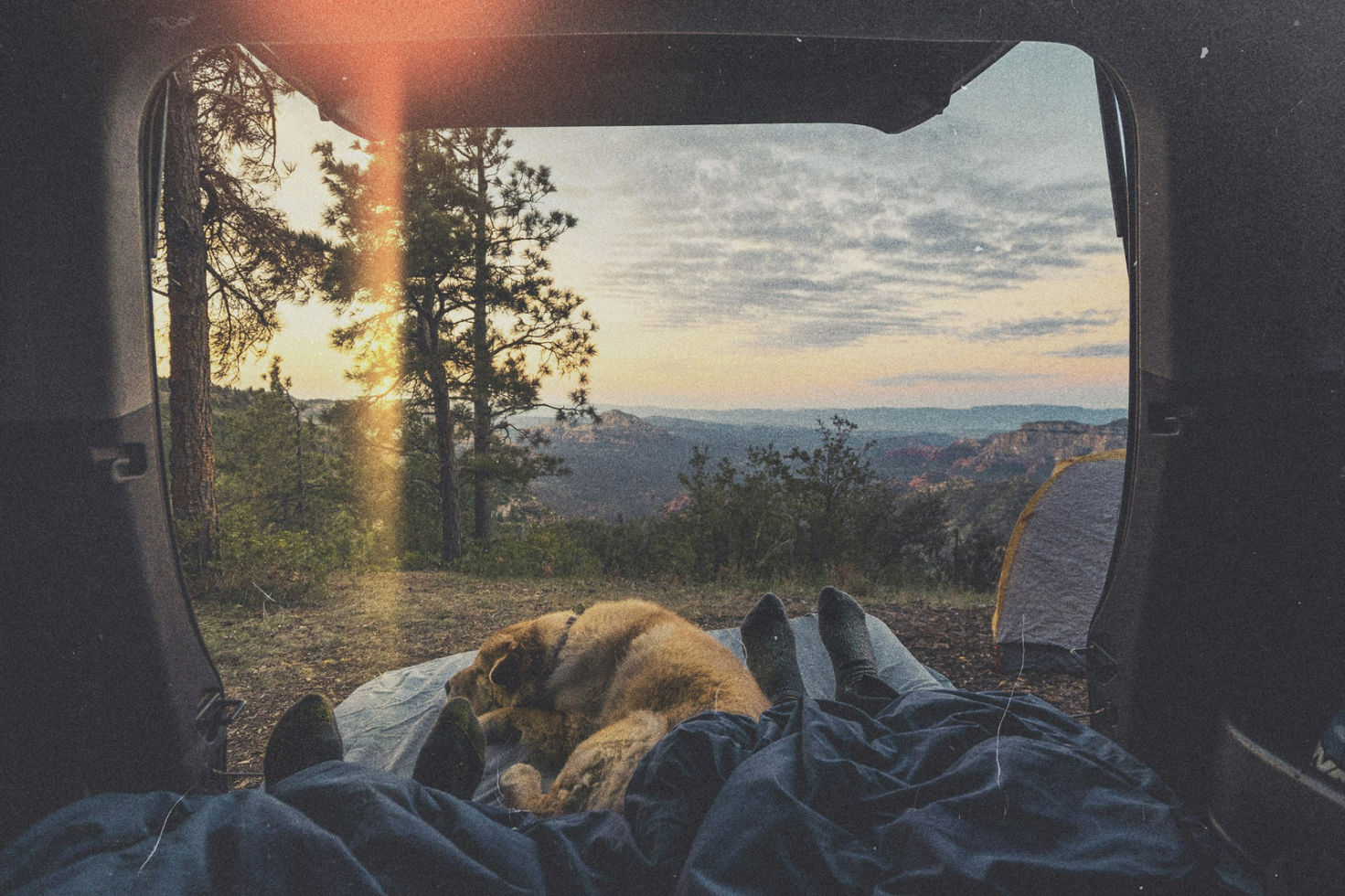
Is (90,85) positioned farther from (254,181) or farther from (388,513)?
(388,513)

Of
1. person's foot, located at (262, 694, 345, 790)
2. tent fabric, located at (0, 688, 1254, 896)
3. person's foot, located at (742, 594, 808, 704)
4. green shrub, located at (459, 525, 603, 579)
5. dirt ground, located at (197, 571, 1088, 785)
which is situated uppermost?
tent fabric, located at (0, 688, 1254, 896)

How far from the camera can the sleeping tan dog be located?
186cm

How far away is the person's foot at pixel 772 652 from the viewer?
8.50ft

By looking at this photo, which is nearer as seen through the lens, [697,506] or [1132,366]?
[1132,366]

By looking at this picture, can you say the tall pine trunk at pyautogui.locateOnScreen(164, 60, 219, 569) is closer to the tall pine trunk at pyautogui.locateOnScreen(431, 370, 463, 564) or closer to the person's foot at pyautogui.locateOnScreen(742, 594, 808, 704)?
the tall pine trunk at pyautogui.locateOnScreen(431, 370, 463, 564)

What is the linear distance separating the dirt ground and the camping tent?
235 millimetres

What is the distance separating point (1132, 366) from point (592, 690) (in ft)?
7.04

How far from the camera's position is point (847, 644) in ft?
8.86

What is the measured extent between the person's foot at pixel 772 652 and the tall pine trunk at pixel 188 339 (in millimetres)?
6109

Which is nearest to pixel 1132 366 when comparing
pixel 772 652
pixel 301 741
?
pixel 772 652

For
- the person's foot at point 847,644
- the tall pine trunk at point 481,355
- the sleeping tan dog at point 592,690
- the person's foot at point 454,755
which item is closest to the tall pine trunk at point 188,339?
the tall pine trunk at point 481,355

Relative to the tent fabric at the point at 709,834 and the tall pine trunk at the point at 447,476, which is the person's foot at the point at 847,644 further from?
the tall pine trunk at the point at 447,476

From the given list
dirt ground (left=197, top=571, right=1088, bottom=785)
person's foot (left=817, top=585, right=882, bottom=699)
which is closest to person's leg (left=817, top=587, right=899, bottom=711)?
person's foot (left=817, top=585, right=882, bottom=699)

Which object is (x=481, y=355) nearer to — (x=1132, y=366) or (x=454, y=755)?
(x=454, y=755)
